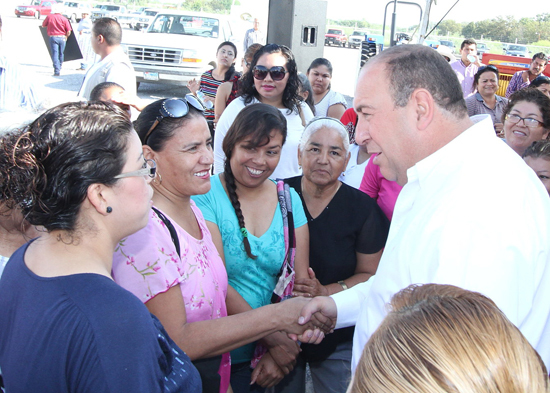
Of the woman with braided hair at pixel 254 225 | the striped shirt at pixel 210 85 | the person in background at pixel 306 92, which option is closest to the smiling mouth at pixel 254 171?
the woman with braided hair at pixel 254 225

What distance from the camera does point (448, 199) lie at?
1.42m

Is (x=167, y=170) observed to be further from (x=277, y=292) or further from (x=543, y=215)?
(x=543, y=215)

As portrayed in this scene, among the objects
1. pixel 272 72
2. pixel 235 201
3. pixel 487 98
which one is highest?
pixel 272 72

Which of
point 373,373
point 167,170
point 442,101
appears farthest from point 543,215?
point 167,170

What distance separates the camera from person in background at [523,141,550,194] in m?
2.95

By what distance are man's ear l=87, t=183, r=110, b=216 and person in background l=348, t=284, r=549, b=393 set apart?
2.77ft

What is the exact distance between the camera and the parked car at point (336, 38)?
3859 cm

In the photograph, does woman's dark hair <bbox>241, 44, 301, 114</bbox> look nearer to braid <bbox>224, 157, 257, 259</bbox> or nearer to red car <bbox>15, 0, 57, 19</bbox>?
braid <bbox>224, 157, 257, 259</bbox>

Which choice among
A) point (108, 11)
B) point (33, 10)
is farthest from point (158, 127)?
point (33, 10)

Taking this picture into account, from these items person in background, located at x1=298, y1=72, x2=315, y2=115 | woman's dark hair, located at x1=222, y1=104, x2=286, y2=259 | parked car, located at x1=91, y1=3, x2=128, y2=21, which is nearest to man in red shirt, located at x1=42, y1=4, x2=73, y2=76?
person in background, located at x1=298, y1=72, x2=315, y2=115

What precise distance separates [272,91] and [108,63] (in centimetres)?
219

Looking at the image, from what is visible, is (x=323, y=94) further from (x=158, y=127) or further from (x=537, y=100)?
(x=158, y=127)

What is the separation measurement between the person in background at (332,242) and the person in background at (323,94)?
10.2 ft

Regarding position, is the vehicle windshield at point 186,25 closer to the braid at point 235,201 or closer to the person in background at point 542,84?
the person in background at point 542,84
